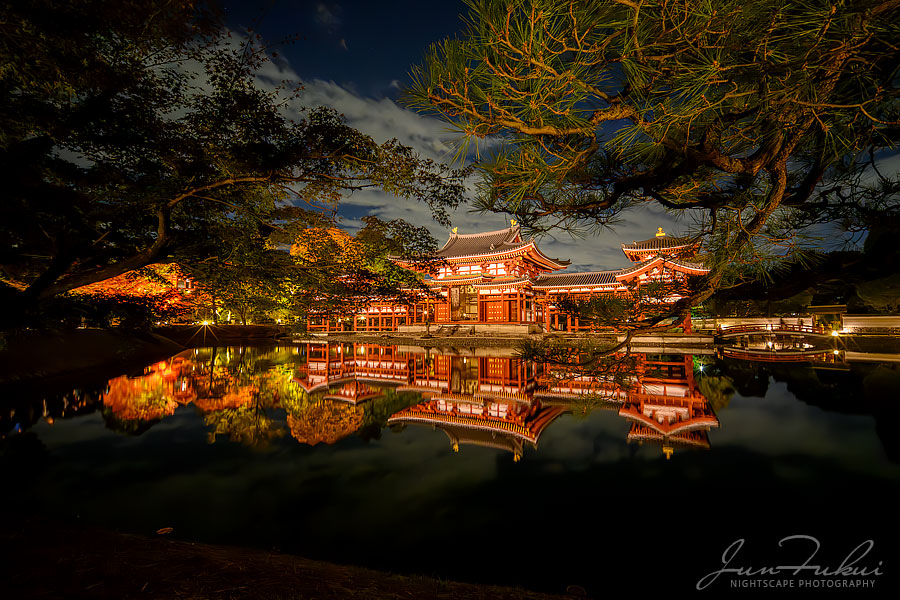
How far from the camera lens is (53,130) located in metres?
3.13

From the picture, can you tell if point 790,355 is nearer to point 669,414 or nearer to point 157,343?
point 669,414

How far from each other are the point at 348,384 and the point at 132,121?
6.54m

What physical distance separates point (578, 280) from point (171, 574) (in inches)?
823

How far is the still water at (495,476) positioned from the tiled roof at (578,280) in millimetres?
12458

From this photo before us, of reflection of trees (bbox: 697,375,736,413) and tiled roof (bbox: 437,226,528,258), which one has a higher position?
tiled roof (bbox: 437,226,528,258)

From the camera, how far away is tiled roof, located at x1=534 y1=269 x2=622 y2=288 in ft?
61.7

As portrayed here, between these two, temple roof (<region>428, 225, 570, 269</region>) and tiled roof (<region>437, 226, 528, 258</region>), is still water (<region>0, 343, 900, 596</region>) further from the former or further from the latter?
tiled roof (<region>437, 226, 528, 258</region>)

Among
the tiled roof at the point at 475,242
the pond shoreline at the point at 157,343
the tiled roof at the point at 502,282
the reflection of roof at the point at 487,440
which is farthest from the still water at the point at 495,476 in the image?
the tiled roof at the point at 475,242

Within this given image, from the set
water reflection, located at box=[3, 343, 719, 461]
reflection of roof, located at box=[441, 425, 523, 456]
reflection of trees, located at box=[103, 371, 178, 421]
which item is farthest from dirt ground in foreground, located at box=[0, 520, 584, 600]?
reflection of trees, located at box=[103, 371, 178, 421]

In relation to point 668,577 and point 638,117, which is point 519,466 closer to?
point 668,577

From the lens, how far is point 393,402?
7047mm

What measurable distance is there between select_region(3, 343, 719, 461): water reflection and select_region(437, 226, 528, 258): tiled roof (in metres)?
13.7

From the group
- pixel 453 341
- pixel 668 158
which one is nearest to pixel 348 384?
pixel 668 158

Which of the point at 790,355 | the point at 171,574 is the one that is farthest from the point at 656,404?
the point at 790,355
